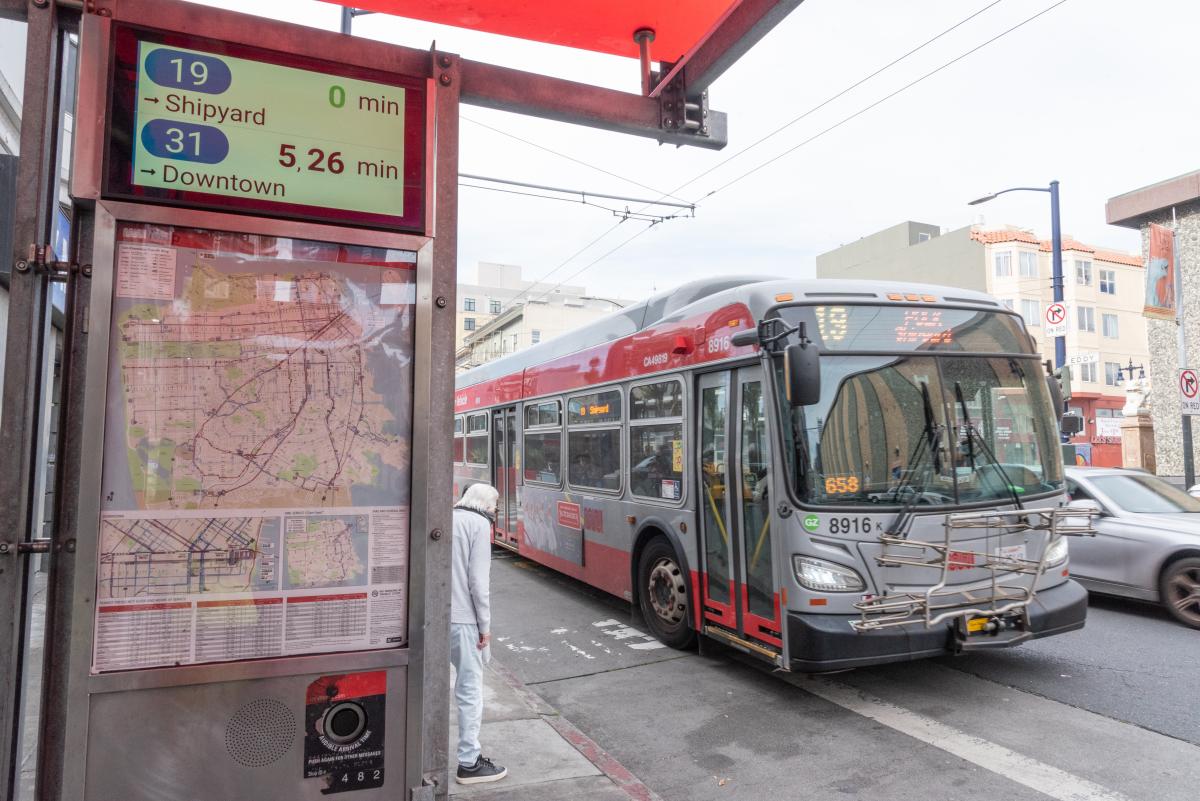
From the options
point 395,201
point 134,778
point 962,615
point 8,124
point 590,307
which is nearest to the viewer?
point 134,778

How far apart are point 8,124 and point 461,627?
25.6 ft

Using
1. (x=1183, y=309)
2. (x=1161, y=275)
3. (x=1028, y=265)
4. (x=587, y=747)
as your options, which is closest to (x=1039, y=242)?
(x=1028, y=265)

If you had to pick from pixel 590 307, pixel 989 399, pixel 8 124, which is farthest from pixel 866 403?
pixel 590 307

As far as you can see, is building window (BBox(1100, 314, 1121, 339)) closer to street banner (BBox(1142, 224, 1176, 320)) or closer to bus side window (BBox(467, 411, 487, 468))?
street banner (BBox(1142, 224, 1176, 320))

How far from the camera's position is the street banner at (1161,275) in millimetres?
18609

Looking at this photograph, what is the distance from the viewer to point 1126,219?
23.8 meters

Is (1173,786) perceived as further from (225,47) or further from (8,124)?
(8,124)

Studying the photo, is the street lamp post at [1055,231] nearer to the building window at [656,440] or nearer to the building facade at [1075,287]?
the building window at [656,440]

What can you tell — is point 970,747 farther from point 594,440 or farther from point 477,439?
point 477,439

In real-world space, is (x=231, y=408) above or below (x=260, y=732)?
above

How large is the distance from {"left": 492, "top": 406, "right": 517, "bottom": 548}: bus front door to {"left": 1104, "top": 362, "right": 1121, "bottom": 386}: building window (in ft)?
157

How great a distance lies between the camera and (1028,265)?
151 ft

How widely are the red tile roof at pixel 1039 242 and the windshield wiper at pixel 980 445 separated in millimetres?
45436

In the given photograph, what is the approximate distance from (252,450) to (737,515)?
425 centimetres
